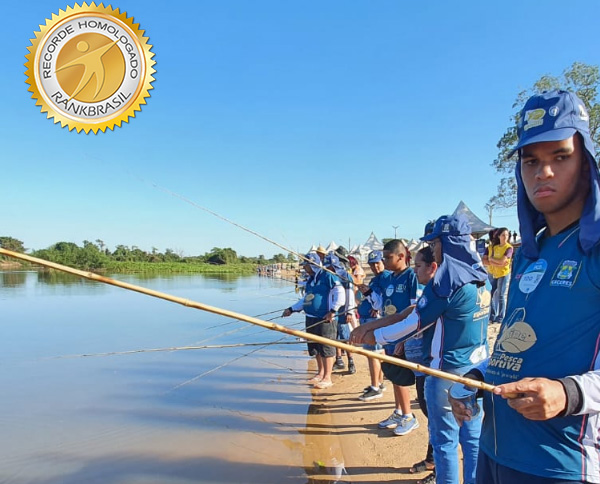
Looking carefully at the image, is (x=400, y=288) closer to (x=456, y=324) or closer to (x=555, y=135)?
(x=456, y=324)

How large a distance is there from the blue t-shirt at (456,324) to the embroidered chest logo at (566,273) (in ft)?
4.40

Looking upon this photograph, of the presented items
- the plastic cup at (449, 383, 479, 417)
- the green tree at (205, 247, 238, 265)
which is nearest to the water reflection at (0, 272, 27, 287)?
the green tree at (205, 247, 238, 265)

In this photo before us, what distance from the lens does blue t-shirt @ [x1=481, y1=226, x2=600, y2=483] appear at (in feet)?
3.77

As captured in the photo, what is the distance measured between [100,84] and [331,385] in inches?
245

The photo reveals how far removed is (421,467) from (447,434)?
128 centimetres

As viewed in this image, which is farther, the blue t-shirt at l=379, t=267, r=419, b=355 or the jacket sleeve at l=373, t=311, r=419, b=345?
the blue t-shirt at l=379, t=267, r=419, b=355

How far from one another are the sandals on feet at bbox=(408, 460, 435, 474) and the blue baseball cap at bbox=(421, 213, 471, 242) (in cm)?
242

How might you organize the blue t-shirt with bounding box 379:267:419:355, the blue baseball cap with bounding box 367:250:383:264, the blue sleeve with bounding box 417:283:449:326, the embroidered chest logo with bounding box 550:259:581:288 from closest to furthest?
the embroidered chest logo with bounding box 550:259:581:288 → the blue sleeve with bounding box 417:283:449:326 → the blue t-shirt with bounding box 379:267:419:355 → the blue baseball cap with bounding box 367:250:383:264

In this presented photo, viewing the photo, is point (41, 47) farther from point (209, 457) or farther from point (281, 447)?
point (281, 447)

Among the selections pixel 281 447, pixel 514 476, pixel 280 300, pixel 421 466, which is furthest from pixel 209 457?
pixel 280 300

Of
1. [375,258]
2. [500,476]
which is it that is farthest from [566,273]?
[375,258]

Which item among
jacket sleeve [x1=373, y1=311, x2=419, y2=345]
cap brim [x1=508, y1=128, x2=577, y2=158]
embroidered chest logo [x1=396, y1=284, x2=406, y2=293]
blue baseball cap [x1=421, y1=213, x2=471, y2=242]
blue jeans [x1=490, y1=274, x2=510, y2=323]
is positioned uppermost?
cap brim [x1=508, y1=128, x2=577, y2=158]

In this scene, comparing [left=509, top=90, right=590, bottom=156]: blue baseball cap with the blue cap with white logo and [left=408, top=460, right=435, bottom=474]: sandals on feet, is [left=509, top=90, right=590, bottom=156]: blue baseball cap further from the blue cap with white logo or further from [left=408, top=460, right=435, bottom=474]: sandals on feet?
[left=408, top=460, right=435, bottom=474]: sandals on feet

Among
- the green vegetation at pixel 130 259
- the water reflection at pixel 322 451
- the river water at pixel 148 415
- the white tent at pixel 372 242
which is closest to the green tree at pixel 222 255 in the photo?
the green vegetation at pixel 130 259
